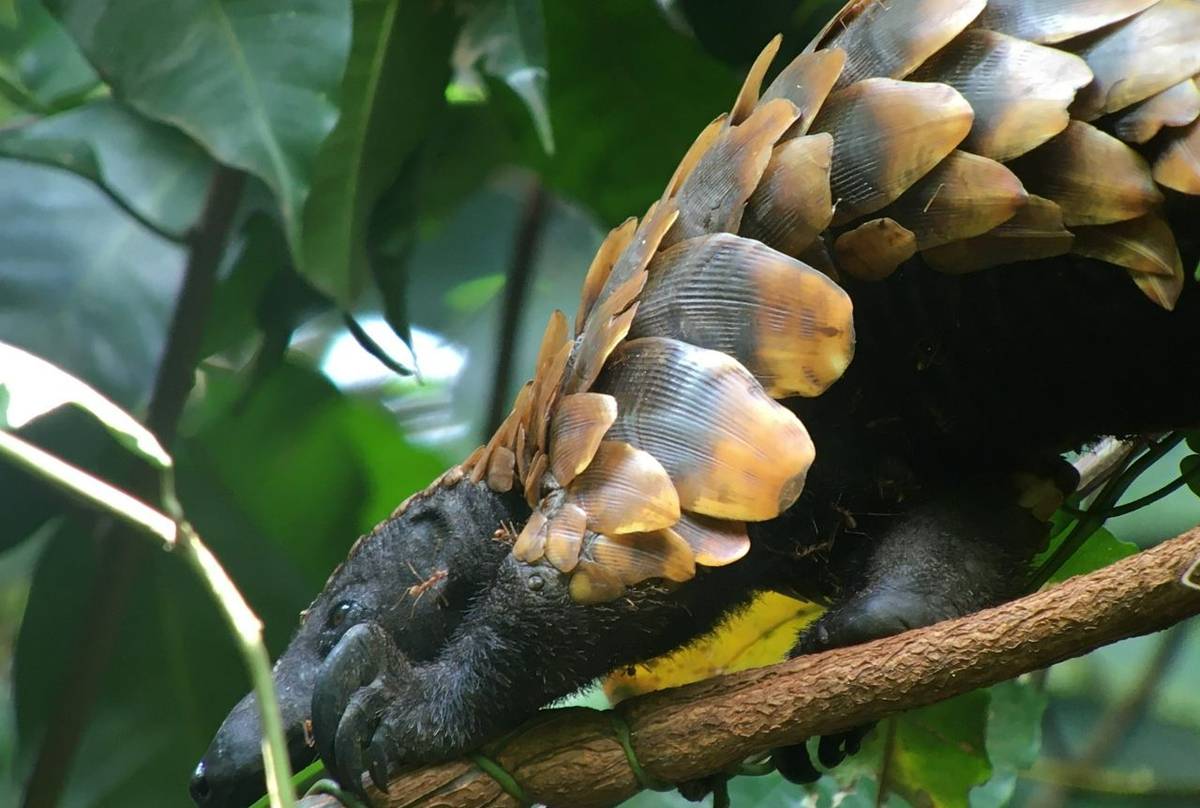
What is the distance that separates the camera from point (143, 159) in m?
1.46

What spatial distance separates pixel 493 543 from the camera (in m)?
0.93

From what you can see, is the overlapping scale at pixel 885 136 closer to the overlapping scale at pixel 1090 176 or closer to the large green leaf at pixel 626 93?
the overlapping scale at pixel 1090 176

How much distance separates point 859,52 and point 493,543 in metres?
0.43

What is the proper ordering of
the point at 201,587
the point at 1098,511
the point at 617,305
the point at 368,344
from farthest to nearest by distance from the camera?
the point at 201,587
the point at 368,344
the point at 1098,511
the point at 617,305

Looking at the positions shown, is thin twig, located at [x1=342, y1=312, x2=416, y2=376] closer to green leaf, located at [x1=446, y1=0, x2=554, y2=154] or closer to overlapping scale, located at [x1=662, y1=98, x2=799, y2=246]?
green leaf, located at [x1=446, y1=0, x2=554, y2=154]

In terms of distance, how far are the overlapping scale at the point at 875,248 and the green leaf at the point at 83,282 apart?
940mm

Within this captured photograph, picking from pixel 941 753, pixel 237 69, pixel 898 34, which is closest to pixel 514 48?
pixel 237 69

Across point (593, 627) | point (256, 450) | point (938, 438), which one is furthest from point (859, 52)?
point (256, 450)

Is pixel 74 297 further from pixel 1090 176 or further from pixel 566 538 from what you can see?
pixel 1090 176

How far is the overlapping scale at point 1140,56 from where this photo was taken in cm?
80

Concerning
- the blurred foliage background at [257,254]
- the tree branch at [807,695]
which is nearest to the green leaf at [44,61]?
the blurred foliage background at [257,254]

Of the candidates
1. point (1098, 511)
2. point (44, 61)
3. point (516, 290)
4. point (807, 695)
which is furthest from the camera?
point (516, 290)

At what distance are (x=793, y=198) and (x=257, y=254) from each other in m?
0.93

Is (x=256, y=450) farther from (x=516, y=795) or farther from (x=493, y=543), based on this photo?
(x=516, y=795)
